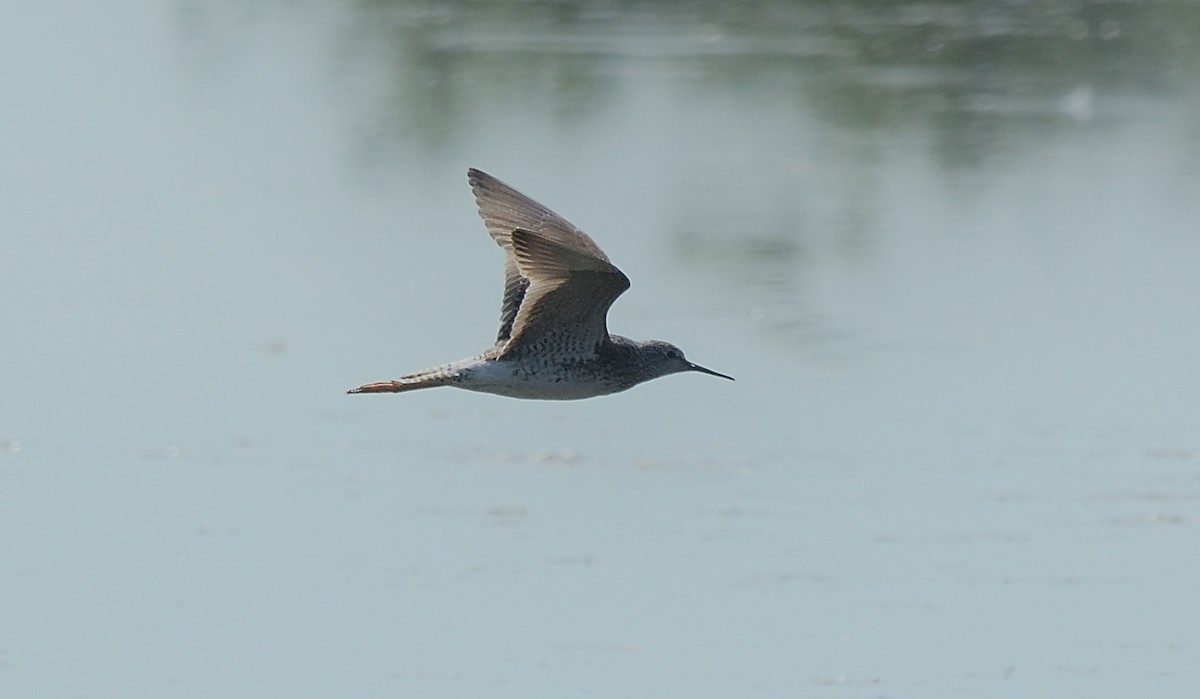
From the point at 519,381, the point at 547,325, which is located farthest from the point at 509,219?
the point at 519,381

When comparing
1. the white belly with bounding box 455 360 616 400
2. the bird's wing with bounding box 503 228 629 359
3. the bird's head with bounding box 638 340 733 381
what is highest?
the bird's wing with bounding box 503 228 629 359

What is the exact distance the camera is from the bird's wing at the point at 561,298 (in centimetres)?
516

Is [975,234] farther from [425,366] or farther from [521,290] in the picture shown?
[521,290]

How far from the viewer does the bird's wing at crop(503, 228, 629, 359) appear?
203 inches

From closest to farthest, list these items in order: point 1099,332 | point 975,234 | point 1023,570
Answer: point 1023,570
point 1099,332
point 975,234

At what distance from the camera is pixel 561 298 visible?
17.5 ft

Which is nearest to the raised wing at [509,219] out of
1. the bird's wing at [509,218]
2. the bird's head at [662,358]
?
the bird's wing at [509,218]

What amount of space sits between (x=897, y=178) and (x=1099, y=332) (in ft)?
8.87

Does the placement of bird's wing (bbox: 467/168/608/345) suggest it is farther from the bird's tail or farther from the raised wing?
the bird's tail

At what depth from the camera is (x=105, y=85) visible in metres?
14.4

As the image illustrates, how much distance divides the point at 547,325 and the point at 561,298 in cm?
9

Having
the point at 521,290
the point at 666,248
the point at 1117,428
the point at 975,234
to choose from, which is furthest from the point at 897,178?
the point at 521,290

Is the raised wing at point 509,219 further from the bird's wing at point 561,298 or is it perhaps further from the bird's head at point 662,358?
the bird's head at point 662,358

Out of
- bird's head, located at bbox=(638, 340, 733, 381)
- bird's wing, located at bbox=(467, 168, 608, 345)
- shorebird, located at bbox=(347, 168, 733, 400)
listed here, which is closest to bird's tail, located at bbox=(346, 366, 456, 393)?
shorebird, located at bbox=(347, 168, 733, 400)
